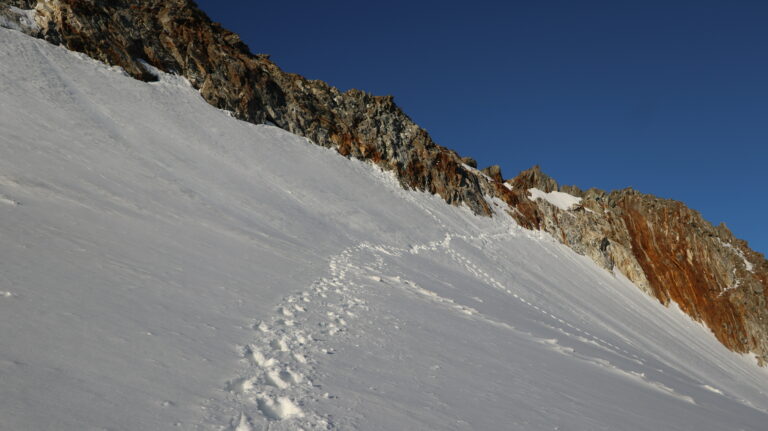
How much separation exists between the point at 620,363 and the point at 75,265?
1497cm

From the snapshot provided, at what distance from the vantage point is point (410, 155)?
43500 millimetres

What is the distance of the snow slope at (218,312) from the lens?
4168mm

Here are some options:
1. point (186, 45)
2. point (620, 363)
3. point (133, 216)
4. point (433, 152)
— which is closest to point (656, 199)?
point (433, 152)

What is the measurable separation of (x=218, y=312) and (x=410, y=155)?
37.9m

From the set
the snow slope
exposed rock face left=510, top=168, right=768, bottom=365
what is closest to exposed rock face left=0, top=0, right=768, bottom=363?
exposed rock face left=510, top=168, right=768, bottom=365

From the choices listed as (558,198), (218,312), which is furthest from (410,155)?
(218,312)

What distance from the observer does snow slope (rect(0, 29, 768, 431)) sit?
164 inches

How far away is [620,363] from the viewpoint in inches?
523

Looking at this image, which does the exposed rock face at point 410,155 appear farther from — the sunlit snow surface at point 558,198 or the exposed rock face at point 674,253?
the sunlit snow surface at point 558,198

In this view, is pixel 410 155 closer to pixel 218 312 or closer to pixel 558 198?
pixel 558 198

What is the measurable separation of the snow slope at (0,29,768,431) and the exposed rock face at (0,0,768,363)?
511 centimetres

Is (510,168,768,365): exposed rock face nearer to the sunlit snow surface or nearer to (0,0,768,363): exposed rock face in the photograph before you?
(0,0,768,363): exposed rock face

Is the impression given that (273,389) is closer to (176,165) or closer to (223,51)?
(176,165)

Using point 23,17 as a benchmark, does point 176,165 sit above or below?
below
